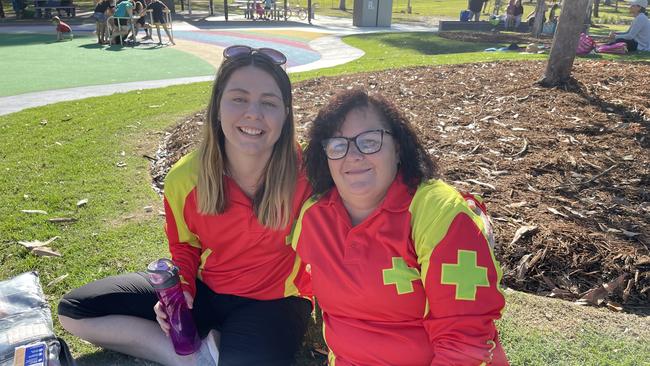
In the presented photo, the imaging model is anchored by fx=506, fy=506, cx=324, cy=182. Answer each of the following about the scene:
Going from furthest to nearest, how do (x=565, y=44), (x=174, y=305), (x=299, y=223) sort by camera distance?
(x=565, y=44)
(x=174, y=305)
(x=299, y=223)

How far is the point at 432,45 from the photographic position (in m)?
17.7

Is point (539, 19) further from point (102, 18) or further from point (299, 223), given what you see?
point (299, 223)

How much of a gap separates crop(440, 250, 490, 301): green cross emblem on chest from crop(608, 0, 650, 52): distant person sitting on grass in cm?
1487

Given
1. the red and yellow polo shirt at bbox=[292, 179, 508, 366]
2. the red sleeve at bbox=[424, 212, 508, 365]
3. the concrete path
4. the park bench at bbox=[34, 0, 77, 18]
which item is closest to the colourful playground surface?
the concrete path

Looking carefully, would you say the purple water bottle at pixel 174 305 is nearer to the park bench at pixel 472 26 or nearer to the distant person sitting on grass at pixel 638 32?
the distant person sitting on grass at pixel 638 32

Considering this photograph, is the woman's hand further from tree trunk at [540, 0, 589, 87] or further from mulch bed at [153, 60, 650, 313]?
tree trunk at [540, 0, 589, 87]

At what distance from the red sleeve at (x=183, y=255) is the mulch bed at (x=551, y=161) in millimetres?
2120

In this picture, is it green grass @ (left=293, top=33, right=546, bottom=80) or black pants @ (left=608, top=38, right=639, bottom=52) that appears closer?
black pants @ (left=608, top=38, right=639, bottom=52)

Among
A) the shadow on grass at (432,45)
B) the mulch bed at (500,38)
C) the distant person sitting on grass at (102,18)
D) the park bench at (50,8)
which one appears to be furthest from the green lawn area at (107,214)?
the park bench at (50,8)

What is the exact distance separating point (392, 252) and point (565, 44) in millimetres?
6330

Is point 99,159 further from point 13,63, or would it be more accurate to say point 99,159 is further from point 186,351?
point 13,63

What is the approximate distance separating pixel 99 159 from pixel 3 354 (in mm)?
3778

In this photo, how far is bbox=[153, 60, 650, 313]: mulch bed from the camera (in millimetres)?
3510

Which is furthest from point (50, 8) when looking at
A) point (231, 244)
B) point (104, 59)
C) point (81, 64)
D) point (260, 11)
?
point (231, 244)
